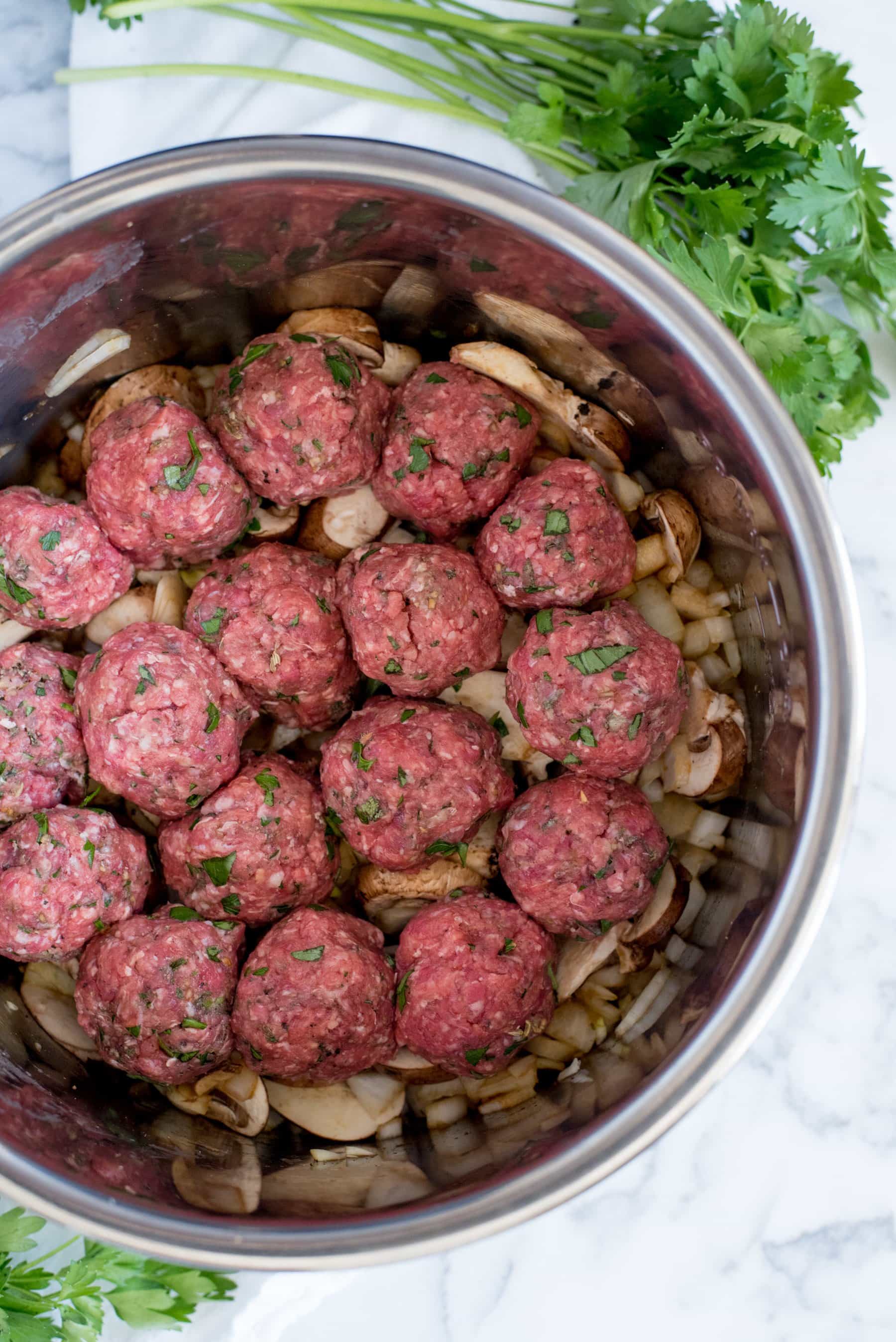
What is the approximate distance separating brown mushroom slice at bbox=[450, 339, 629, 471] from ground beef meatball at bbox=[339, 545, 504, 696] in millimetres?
312

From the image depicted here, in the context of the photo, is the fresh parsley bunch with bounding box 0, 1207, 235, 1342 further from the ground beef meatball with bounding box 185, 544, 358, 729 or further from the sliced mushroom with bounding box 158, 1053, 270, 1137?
the ground beef meatball with bounding box 185, 544, 358, 729

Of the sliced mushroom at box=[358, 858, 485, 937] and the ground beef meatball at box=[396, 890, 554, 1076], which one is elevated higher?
the sliced mushroom at box=[358, 858, 485, 937]

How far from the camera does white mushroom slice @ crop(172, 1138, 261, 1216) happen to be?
1.61m

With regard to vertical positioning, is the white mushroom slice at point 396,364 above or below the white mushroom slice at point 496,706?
above

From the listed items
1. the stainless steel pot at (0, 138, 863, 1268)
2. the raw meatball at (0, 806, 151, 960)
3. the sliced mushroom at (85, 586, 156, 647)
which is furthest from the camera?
the sliced mushroom at (85, 586, 156, 647)

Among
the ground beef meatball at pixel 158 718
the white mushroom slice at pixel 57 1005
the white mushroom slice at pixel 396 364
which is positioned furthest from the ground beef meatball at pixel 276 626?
the white mushroom slice at pixel 57 1005

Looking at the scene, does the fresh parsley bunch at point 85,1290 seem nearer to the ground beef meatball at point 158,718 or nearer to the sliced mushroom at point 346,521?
the ground beef meatball at point 158,718

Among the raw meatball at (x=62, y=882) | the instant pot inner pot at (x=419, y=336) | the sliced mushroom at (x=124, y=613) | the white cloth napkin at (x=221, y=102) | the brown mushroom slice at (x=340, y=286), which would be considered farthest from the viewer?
the white cloth napkin at (x=221, y=102)

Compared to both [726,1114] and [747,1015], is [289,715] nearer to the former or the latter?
[747,1015]

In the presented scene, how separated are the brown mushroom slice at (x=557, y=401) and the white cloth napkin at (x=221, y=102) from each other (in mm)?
569

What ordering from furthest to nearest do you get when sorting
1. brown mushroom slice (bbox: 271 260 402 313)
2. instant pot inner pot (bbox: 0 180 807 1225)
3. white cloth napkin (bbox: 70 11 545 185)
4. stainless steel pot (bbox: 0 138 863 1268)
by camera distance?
white cloth napkin (bbox: 70 11 545 185) → brown mushroom slice (bbox: 271 260 402 313) → instant pot inner pot (bbox: 0 180 807 1225) → stainless steel pot (bbox: 0 138 863 1268)

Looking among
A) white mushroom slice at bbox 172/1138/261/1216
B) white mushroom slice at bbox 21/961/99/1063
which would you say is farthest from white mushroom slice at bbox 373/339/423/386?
white mushroom slice at bbox 172/1138/261/1216

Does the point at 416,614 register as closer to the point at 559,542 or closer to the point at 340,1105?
the point at 559,542

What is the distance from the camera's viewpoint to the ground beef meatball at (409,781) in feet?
5.64
